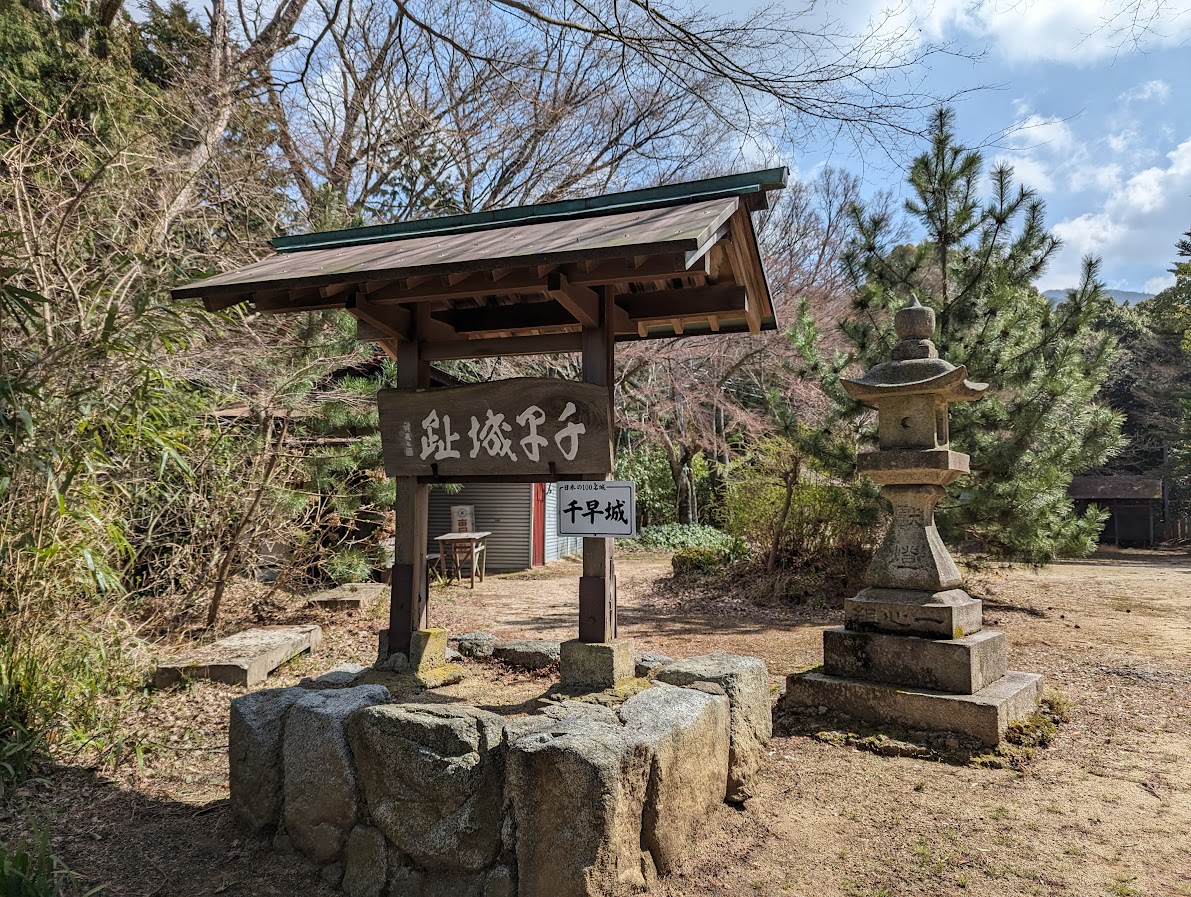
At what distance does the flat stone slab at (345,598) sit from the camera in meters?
8.00

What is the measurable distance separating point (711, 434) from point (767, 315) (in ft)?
38.9

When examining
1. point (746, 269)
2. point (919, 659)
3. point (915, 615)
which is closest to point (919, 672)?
point (919, 659)

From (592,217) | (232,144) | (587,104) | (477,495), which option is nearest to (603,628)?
(592,217)

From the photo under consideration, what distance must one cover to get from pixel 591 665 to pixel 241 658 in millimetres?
3257

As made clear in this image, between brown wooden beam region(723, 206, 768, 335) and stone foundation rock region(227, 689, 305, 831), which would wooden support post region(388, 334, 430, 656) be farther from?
brown wooden beam region(723, 206, 768, 335)

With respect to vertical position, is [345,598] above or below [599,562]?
below

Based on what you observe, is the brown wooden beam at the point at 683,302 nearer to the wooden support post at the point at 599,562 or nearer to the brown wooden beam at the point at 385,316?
the wooden support post at the point at 599,562

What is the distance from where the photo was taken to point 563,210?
448 cm

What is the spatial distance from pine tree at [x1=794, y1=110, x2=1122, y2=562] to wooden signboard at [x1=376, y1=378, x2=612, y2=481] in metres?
5.69

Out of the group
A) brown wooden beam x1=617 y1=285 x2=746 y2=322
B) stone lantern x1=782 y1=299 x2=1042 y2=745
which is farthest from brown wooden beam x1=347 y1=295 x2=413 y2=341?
stone lantern x1=782 y1=299 x2=1042 y2=745

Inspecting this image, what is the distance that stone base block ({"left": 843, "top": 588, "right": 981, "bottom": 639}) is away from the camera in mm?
4902

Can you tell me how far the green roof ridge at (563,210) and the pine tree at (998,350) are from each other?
5.18 metres

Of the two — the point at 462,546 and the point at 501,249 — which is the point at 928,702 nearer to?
the point at 501,249

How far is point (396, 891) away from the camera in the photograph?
2.96m
